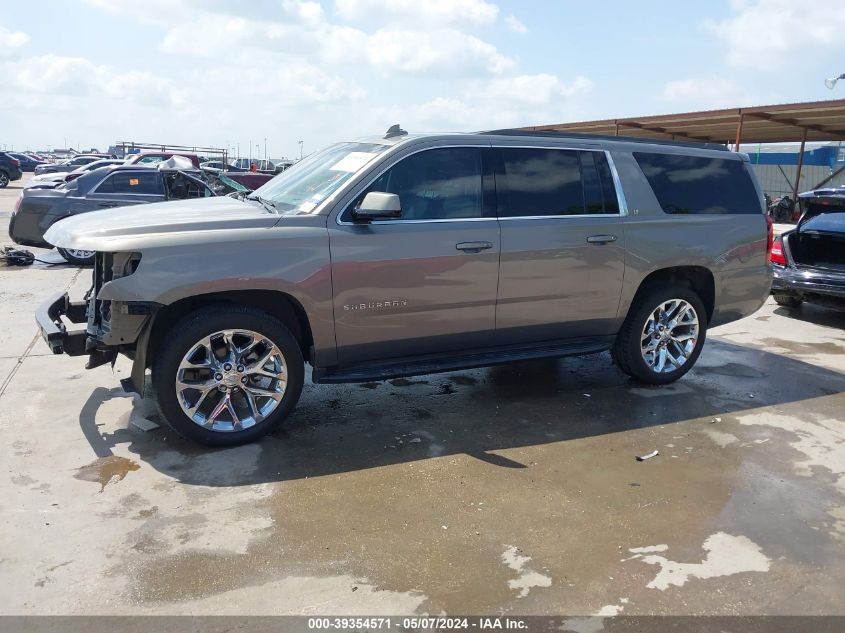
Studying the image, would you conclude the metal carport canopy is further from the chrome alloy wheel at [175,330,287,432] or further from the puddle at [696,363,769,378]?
the chrome alloy wheel at [175,330,287,432]

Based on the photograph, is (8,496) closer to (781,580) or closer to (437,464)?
(437,464)

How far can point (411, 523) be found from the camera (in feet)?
11.6

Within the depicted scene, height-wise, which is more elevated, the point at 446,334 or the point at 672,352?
the point at 446,334

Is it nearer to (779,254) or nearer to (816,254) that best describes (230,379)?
(779,254)

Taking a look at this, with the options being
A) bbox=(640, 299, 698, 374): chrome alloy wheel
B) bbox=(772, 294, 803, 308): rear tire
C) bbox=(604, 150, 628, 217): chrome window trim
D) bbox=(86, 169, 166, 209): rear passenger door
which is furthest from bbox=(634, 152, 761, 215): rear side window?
bbox=(86, 169, 166, 209): rear passenger door

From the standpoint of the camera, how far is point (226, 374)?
13.9ft

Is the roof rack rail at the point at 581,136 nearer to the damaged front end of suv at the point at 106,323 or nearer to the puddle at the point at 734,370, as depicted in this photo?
the puddle at the point at 734,370

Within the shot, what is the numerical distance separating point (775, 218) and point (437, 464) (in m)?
23.1

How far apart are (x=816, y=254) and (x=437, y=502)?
6.58 m

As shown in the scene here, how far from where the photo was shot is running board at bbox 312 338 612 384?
4469mm

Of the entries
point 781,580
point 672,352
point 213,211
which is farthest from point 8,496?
point 672,352

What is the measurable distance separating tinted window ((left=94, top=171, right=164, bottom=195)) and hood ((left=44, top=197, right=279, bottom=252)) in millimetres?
6958

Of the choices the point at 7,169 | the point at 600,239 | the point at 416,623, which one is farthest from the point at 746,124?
the point at 7,169

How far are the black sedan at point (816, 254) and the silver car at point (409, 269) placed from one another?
7.86ft
